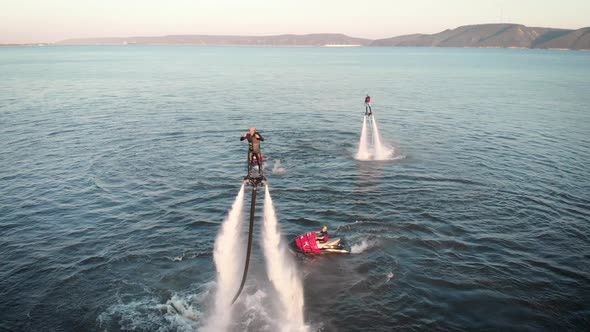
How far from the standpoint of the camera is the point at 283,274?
28.5m

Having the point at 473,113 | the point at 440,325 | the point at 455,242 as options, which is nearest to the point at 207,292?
the point at 440,325

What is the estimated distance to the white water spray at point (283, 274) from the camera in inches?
957

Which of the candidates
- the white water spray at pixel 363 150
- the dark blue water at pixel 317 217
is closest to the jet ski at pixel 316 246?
the dark blue water at pixel 317 217

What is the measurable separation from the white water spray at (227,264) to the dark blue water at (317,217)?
78cm

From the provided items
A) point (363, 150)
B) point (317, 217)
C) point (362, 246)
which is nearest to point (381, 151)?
point (363, 150)

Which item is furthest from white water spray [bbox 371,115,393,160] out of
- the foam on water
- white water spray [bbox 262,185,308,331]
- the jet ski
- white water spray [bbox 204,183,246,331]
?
the jet ski

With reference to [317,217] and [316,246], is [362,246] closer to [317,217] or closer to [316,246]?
[316,246]

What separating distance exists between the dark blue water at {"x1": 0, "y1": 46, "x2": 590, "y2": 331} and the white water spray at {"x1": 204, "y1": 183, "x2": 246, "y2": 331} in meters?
0.78

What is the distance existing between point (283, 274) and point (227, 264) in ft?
15.7

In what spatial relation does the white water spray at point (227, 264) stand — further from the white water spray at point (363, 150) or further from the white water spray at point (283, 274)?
the white water spray at point (363, 150)

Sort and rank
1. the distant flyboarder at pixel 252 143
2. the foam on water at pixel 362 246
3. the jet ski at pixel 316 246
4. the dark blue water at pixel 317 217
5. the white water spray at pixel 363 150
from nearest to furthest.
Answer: the distant flyboarder at pixel 252 143 < the dark blue water at pixel 317 217 < the jet ski at pixel 316 246 < the foam on water at pixel 362 246 < the white water spray at pixel 363 150

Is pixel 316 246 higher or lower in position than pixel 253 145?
lower

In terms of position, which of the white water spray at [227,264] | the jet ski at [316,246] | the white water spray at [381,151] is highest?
the white water spray at [381,151]

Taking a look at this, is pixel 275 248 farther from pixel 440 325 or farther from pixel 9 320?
pixel 9 320
